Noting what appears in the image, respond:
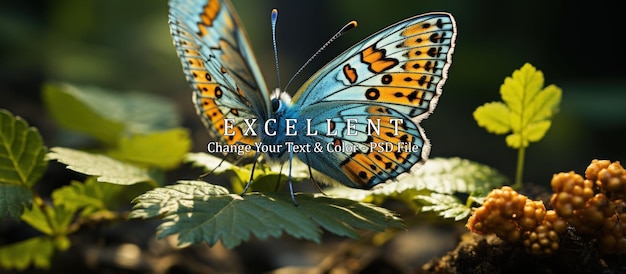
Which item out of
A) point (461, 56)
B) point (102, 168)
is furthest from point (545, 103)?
point (461, 56)

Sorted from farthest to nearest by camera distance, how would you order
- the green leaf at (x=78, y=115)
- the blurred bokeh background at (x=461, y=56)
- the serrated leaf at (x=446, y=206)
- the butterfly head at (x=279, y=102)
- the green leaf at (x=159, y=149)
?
the blurred bokeh background at (x=461, y=56) → the green leaf at (x=78, y=115) → the green leaf at (x=159, y=149) → the butterfly head at (x=279, y=102) → the serrated leaf at (x=446, y=206)

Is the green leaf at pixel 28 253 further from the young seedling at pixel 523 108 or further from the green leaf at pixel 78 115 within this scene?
the young seedling at pixel 523 108

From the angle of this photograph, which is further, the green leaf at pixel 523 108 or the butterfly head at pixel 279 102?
the butterfly head at pixel 279 102

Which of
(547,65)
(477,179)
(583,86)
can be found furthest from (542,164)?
(477,179)

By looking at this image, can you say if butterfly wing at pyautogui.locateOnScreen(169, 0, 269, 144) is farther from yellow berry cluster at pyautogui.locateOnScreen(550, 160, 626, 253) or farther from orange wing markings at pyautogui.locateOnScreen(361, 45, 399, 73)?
yellow berry cluster at pyautogui.locateOnScreen(550, 160, 626, 253)

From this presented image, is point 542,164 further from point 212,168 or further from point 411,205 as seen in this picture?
point 212,168

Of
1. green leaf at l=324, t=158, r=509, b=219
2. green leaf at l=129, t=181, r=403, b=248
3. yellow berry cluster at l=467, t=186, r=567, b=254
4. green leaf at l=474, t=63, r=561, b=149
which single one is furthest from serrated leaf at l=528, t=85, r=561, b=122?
green leaf at l=129, t=181, r=403, b=248

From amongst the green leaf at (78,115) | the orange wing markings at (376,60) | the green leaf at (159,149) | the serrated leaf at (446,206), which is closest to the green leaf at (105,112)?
the green leaf at (78,115)

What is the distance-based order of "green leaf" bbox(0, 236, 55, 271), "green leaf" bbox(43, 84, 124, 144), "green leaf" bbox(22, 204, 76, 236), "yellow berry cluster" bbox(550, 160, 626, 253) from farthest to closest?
"green leaf" bbox(43, 84, 124, 144) → "green leaf" bbox(0, 236, 55, 271) → "green leaf" bbox(22, 204, 76, 236) → "yellow berry cluster" bbox(550, 160, 626, 253)
